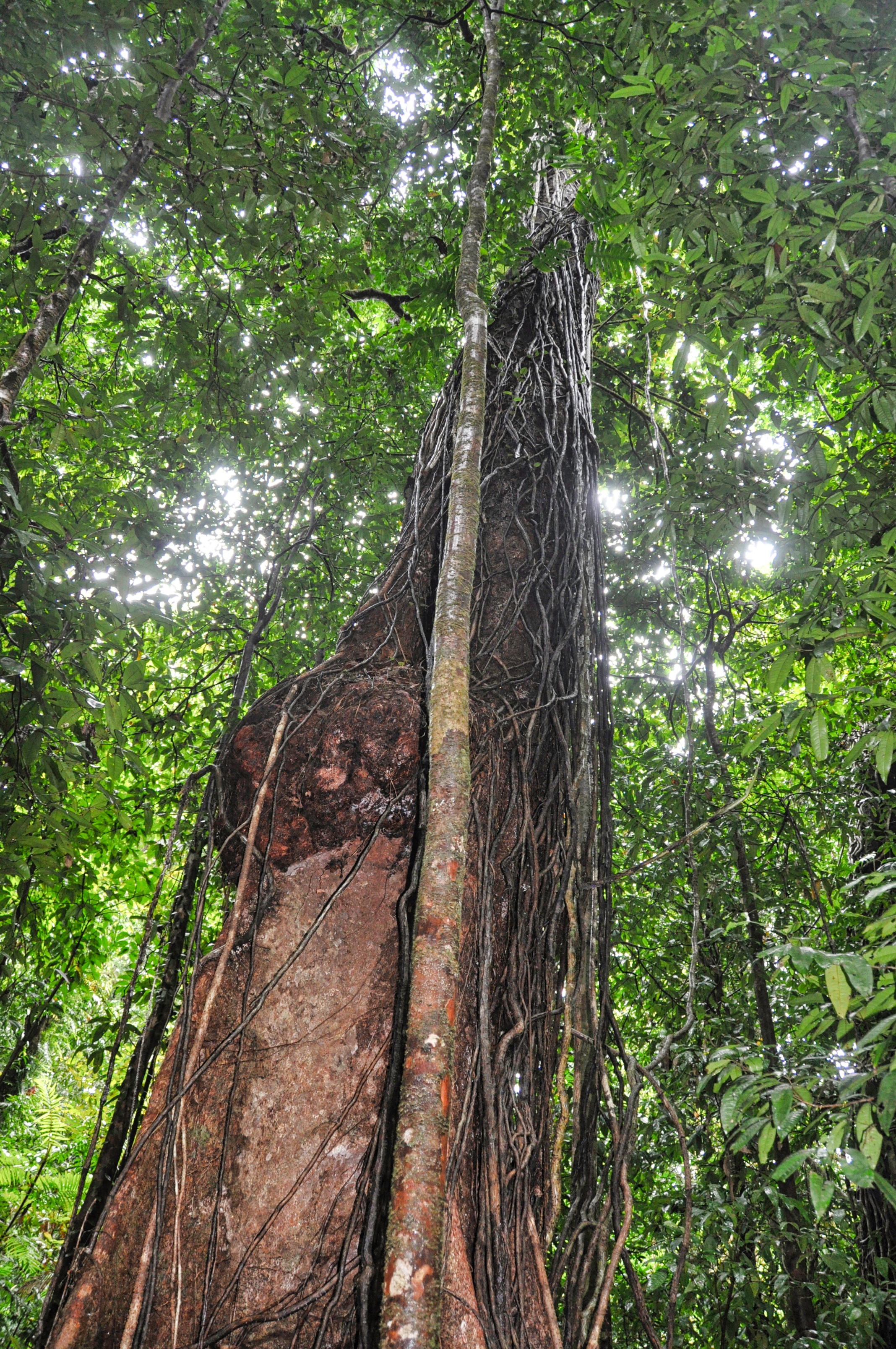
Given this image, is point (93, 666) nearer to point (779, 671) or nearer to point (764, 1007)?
point (779, 671)

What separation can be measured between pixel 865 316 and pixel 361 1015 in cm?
185

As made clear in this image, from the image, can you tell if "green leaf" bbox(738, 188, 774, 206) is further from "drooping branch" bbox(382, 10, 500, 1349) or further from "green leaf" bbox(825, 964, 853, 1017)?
"green leaf" bbox(825, 964, 853, 1017)

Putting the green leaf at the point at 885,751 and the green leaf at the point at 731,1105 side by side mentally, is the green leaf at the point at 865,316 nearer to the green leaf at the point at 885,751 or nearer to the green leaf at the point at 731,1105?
the green leaf at the point at 885,751

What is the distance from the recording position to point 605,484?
5.09m

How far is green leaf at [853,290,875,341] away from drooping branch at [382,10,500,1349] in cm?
93

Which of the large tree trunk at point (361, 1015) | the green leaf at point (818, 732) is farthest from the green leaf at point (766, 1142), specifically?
the green leaf at point (818, 732)

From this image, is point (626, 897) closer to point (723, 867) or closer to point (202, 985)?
point (723, 867)

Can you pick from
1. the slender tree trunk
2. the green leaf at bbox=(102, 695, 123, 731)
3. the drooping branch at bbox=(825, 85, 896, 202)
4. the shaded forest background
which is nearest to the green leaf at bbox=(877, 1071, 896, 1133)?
Answer: the shaded forest background

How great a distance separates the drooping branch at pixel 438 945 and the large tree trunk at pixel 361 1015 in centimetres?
3

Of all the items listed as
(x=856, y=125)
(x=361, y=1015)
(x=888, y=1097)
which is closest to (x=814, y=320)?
(x=856, y=125)

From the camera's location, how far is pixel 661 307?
196 cm

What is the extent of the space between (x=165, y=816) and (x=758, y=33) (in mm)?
3797

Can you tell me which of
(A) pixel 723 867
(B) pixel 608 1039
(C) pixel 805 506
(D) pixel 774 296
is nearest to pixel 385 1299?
(B) pixel 608 1039

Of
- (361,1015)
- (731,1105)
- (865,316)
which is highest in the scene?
(865,316)
